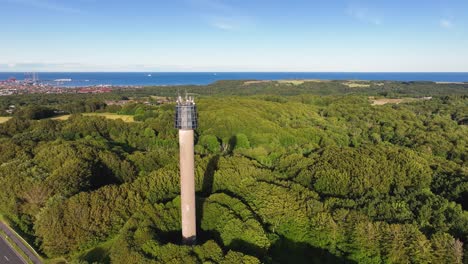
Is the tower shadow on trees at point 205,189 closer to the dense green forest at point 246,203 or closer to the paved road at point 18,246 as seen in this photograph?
the dense green forest at point 246,203

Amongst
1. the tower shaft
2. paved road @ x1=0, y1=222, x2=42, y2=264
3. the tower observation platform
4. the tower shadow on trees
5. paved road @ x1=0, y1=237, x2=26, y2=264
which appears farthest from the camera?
the tower shadow on trees

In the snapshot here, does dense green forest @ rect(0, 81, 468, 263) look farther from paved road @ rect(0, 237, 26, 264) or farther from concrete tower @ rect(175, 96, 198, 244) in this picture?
concrete tower @ rect(175, 96, 198, 244)

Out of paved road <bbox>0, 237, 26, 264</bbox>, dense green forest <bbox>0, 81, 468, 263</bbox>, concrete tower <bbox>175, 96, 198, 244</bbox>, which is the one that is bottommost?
paved road <bbox>0, 237, 26, 264</bbox>

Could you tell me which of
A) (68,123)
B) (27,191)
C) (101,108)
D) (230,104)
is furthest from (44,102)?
(27,191)

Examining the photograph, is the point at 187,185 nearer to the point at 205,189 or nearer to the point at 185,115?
the point at 185,115

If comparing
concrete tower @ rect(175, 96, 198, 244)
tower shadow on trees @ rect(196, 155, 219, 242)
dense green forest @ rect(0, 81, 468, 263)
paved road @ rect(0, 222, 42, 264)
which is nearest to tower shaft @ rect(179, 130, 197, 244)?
concrete tower @ rect(175, 96, 198, 244)

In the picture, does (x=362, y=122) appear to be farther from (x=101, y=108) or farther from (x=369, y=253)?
(x=101, y=108)
